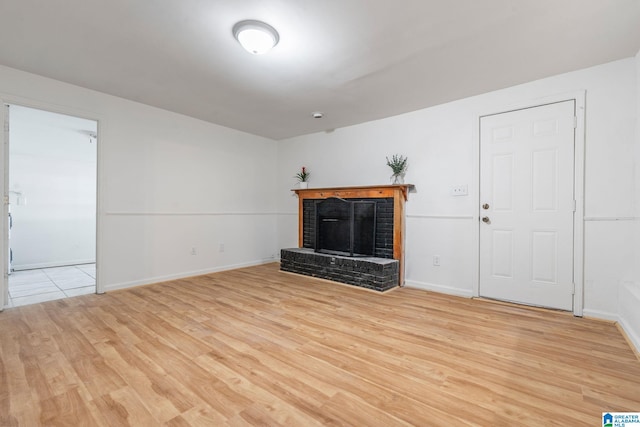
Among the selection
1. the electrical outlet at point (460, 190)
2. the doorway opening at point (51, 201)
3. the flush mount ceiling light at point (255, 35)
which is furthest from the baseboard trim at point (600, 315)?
the doorway opening at point (51, 201)

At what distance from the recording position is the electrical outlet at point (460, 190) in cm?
336

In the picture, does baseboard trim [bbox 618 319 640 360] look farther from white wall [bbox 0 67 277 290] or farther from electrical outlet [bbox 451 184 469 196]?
white wall [bbox 0 67 277 290]

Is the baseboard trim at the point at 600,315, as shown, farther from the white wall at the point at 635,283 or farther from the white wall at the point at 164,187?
the white wall at the point at 164,187

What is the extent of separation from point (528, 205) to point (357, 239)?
80.2 inches

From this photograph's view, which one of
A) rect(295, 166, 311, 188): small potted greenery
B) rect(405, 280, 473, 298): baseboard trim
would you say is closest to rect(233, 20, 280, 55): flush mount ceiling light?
rect(295, 166, 311, 188): small potted greenery

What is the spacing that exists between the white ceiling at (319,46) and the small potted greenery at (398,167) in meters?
0.75

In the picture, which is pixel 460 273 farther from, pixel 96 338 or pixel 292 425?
pixel 96 338

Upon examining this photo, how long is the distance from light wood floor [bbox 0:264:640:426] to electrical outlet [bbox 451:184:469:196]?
1.28 meters

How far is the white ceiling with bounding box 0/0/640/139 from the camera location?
1.86 m


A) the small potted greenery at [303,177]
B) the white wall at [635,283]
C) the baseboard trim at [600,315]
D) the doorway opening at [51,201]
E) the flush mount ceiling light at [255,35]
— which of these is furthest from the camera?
the small potted greenery at [303,177]

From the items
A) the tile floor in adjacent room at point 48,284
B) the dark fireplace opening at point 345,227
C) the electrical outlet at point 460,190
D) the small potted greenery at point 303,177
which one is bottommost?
the tile floor in adjacent room at point 48,284

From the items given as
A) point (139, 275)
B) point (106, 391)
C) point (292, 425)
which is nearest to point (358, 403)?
point (292, 425)

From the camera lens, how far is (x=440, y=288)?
352cm

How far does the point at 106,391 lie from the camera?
1.52m
